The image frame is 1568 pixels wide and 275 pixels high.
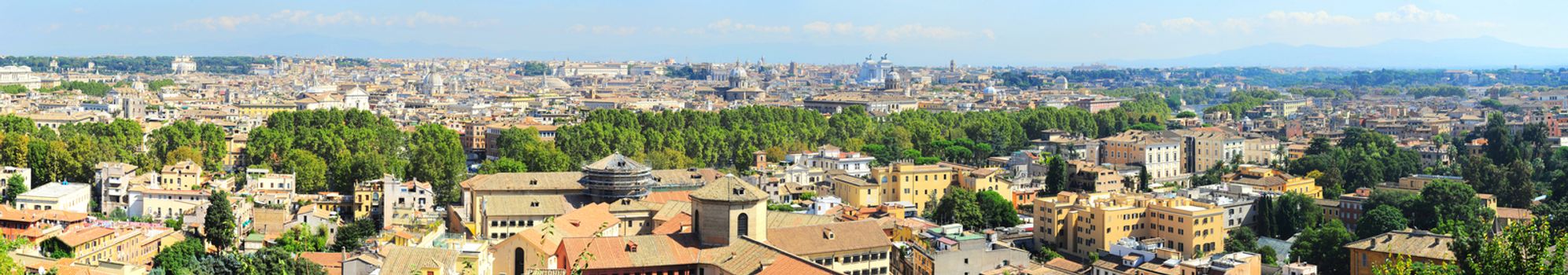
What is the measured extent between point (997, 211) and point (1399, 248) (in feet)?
26.1

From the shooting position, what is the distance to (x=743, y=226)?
1944 centimetres

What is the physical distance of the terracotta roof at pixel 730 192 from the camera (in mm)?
19266

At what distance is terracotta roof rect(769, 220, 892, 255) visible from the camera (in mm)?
19891

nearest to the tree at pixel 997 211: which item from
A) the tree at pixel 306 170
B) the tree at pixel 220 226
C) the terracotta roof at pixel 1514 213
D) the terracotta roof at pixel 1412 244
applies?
the terracotta roof at pixel 1412 244

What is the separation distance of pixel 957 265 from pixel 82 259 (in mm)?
12632

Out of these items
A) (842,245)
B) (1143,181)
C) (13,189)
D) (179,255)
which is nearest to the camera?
(842,245)

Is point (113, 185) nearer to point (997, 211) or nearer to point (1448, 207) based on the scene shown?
point (997, 211)

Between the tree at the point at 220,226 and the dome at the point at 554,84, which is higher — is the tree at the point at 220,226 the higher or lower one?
the lower one

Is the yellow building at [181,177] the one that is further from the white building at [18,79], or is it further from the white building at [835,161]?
the white building at [18,79]

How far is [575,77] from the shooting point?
135m

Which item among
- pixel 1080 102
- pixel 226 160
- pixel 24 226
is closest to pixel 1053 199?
pixel 24 226

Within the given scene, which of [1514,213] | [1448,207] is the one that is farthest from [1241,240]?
[1514,213]

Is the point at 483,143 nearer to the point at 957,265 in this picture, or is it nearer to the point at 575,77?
the point at 957,265

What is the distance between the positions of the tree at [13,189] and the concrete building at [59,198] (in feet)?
1.03
